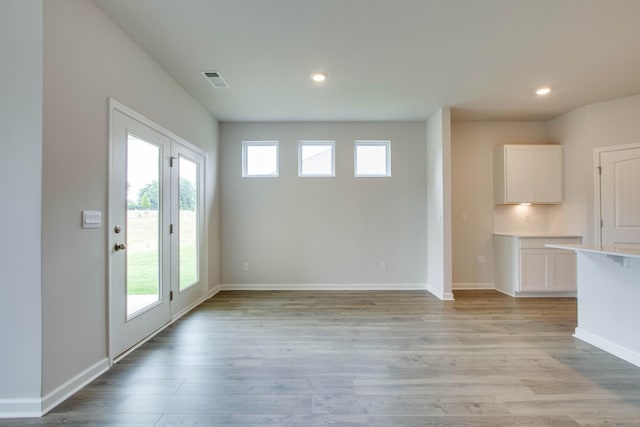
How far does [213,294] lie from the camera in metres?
4.56

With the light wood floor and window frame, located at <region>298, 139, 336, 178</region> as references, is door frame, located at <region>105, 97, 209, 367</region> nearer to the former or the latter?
the light wood floor

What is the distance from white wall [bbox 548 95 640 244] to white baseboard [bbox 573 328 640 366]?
6.81 feet

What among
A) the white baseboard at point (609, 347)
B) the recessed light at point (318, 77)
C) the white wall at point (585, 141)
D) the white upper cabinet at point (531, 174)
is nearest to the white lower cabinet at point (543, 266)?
the white wall at point (585, 141)

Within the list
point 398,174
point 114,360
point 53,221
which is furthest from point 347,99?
point 114,360

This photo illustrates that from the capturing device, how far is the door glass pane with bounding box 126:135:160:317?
2625 millimetres

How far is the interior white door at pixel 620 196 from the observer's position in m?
3.88

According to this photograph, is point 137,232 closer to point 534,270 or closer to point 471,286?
point 471,286

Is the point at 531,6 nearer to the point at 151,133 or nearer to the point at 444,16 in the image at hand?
the point at 444,16

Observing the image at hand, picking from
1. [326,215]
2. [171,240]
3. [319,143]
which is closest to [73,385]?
[171,240]

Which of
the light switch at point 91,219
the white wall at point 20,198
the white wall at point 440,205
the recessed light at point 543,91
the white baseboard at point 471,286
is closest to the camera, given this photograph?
the white wall at point 20,198

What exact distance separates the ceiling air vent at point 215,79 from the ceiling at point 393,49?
86mm

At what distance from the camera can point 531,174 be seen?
4.62 meters

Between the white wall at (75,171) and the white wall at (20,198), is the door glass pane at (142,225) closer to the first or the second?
the white wall at (75,171)

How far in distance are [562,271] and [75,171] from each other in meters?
6.01
